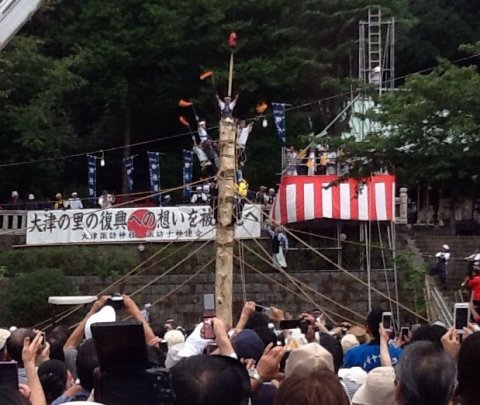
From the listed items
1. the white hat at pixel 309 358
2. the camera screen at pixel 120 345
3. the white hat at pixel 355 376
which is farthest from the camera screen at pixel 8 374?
the white hat at pixel 355 376

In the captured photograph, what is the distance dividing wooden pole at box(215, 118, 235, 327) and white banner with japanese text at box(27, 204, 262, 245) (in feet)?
32.4

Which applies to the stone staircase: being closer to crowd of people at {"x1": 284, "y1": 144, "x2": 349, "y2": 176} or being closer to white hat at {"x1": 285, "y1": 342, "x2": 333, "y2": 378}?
crowd of people at {"x1": 284, "y1": 144, "x2": 349, "y2": 176}

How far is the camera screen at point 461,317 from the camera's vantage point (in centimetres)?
573

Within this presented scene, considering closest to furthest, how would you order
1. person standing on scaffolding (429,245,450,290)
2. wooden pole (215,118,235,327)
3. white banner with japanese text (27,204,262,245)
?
1. wooden pole (215,118,235,327)
2. person standing on scaffolding (429,245,450,290)
3. white banner with japanese text (27,204,262,245)

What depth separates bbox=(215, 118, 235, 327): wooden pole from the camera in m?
14.1

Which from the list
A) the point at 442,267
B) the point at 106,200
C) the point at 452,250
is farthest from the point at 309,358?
the point at 106,200

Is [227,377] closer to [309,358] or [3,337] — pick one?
[309,358]

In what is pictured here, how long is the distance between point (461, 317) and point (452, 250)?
19672 millimetres

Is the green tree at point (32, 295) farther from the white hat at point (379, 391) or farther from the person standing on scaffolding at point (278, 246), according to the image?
the white hat at point (379, 391)

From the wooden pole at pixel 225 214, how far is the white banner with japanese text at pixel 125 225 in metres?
9.87

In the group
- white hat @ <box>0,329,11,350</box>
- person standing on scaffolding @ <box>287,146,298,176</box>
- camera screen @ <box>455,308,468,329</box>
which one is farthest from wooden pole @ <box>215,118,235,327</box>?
person standing on scaffolding @ <box>287,146,298,176</box>

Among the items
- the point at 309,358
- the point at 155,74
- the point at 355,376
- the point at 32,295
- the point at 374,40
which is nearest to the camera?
the point at 309,358

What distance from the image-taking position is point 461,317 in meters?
5.79

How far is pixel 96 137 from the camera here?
34656 mm
